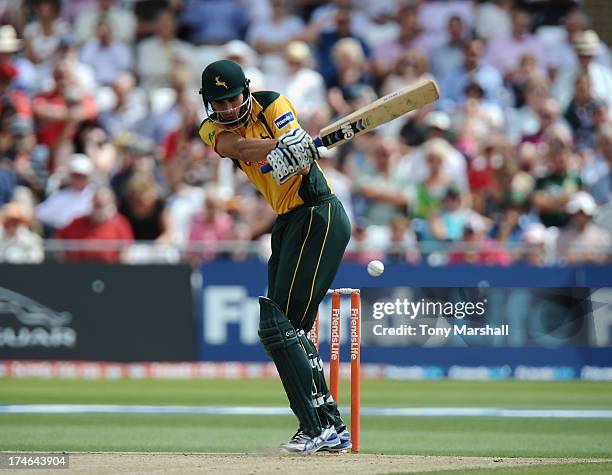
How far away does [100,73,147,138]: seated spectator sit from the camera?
17344 mm

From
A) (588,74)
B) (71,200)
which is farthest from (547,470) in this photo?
(588,74)

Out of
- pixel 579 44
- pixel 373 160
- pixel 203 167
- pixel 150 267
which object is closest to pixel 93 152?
pixel 203 167

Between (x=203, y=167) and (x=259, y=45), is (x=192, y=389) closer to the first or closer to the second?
(x=203, y=167)

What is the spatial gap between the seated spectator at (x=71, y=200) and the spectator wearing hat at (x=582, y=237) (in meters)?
6.03

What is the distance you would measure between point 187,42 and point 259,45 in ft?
4.11

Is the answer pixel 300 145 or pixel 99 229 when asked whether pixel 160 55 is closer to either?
pixel 99 229

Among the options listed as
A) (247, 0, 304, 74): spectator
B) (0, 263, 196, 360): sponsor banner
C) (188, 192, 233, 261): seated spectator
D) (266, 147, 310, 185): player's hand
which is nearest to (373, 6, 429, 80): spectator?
(247, 0, 304, 74): spectator

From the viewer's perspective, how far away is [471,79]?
56.9ft

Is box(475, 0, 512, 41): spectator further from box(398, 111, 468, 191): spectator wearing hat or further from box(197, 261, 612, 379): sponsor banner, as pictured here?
box(197, 261, 612, 379): sponsor banner

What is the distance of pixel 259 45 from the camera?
59.3 ft

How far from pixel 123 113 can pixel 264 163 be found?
10256 mm

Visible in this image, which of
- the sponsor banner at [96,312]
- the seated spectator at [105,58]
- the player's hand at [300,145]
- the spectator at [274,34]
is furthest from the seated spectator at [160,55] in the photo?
the player's hand at [300,145]

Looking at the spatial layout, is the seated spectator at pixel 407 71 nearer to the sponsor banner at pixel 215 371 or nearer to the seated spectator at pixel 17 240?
the sponsor banner at pixel 215 371

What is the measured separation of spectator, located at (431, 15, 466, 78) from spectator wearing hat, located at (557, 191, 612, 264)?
3270 millimetres
